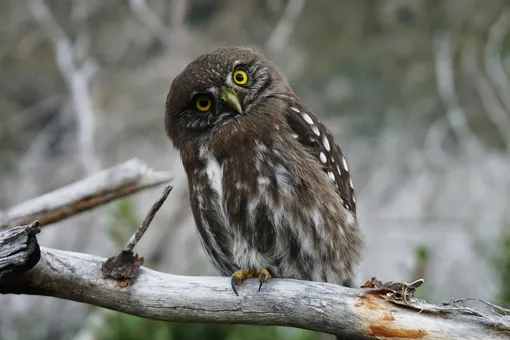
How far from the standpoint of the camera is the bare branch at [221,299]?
1.92 meters

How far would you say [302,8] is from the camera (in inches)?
277

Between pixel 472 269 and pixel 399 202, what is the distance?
37.1 inches

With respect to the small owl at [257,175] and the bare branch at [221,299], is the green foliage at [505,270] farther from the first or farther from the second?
the bare branch at [221,299]

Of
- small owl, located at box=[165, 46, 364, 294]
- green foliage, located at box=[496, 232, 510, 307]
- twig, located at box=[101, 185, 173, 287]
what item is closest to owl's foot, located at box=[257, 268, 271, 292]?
small owl, located at box=[165, 46, 364, 294]

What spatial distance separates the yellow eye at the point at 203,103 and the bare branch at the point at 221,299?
2.26 ft

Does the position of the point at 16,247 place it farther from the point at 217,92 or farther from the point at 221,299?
the point at 217,92

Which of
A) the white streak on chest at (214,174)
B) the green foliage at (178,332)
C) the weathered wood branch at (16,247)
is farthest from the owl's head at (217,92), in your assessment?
the green foliage at (178,332)

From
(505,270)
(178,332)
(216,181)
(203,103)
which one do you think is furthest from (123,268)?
(505,270)

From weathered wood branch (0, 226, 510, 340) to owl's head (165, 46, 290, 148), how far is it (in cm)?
66

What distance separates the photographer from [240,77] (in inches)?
102

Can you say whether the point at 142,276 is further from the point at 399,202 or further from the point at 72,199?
the point at 399,202

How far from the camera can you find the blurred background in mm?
6258

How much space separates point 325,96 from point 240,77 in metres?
4.44

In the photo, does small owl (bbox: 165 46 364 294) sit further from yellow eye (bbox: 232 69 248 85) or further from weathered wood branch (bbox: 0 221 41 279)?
weathered wood branch (bbox: 0 221 41 279)
